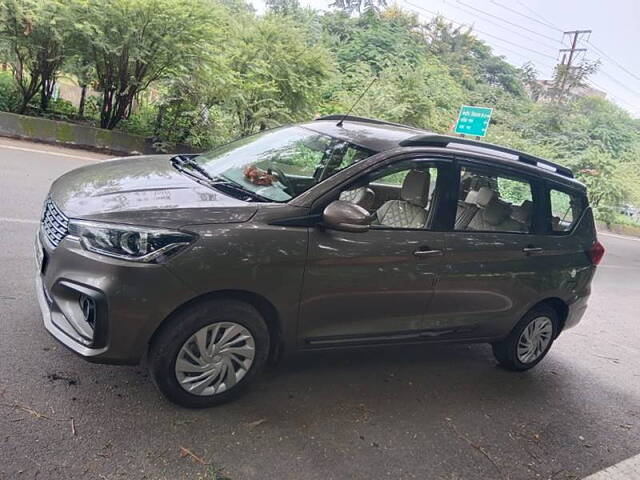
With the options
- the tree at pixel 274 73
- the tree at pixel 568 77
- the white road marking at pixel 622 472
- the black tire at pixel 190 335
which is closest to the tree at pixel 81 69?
the tree at pixel 274 73

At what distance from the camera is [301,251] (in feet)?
10.1

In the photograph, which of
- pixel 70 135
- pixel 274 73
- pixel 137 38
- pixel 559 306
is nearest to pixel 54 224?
pixel 559 306

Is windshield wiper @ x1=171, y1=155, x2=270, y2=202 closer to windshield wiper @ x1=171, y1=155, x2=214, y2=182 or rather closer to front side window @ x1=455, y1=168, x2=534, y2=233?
windshield wiper @ x1=171, y1=155, x2=214, y2=182

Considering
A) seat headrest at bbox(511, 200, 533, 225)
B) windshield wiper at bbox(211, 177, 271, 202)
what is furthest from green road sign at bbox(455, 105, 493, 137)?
windshield wiper at bbox(211, 177, 271, 202)

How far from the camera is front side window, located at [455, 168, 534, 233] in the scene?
12.6 feet

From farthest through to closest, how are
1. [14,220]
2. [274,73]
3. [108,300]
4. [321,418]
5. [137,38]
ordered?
1. [274,73]
2. [137,38]
3. [14,220]
4. [321,418]
5. [108,300]

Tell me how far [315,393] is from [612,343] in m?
4.41

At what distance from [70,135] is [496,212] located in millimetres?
10571

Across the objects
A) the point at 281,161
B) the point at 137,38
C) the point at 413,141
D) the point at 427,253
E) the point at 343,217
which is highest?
the point at 137,38

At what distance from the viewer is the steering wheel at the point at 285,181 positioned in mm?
3294

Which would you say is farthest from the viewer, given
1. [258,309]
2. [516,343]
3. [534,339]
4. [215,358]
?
[534,339]

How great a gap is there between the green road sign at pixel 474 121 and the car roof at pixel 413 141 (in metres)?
18.2

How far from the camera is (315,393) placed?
356cm

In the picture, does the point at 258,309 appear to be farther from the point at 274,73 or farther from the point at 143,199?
the point at 274,73
